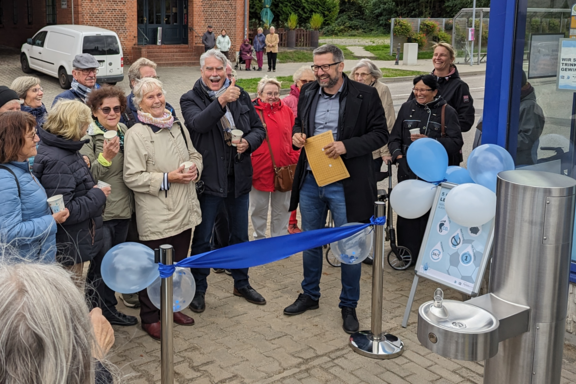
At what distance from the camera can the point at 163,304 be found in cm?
392

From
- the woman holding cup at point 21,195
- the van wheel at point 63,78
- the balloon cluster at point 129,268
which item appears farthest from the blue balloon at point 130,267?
the van wheel at point 63,78

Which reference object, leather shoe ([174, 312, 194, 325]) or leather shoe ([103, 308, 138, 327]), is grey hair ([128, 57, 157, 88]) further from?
leather shoe ([174, 312, 194, 325])

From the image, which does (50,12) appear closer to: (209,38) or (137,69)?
(209,38)

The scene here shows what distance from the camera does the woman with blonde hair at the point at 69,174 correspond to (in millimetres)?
4496

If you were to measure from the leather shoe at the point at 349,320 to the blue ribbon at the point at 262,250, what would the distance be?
0.76m

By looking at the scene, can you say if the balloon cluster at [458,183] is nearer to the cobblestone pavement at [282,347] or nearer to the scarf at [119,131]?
the cobblestone pavement at [282,347]

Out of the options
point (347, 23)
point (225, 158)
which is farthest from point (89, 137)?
point (347, 23)

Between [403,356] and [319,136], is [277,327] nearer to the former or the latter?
[403,356]

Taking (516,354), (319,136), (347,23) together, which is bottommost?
(516,354)

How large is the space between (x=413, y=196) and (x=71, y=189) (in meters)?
2.69

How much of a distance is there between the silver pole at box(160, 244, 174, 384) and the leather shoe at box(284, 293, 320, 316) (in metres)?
1.75

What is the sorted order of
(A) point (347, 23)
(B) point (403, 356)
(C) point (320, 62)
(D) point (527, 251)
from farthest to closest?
(A) point (347, 23)
(C) point (320, 62)
(B) point (403, 356)
(D) point (527, 251)

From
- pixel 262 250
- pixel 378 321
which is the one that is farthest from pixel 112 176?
pixel 378 321

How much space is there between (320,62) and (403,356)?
2.40 meters
